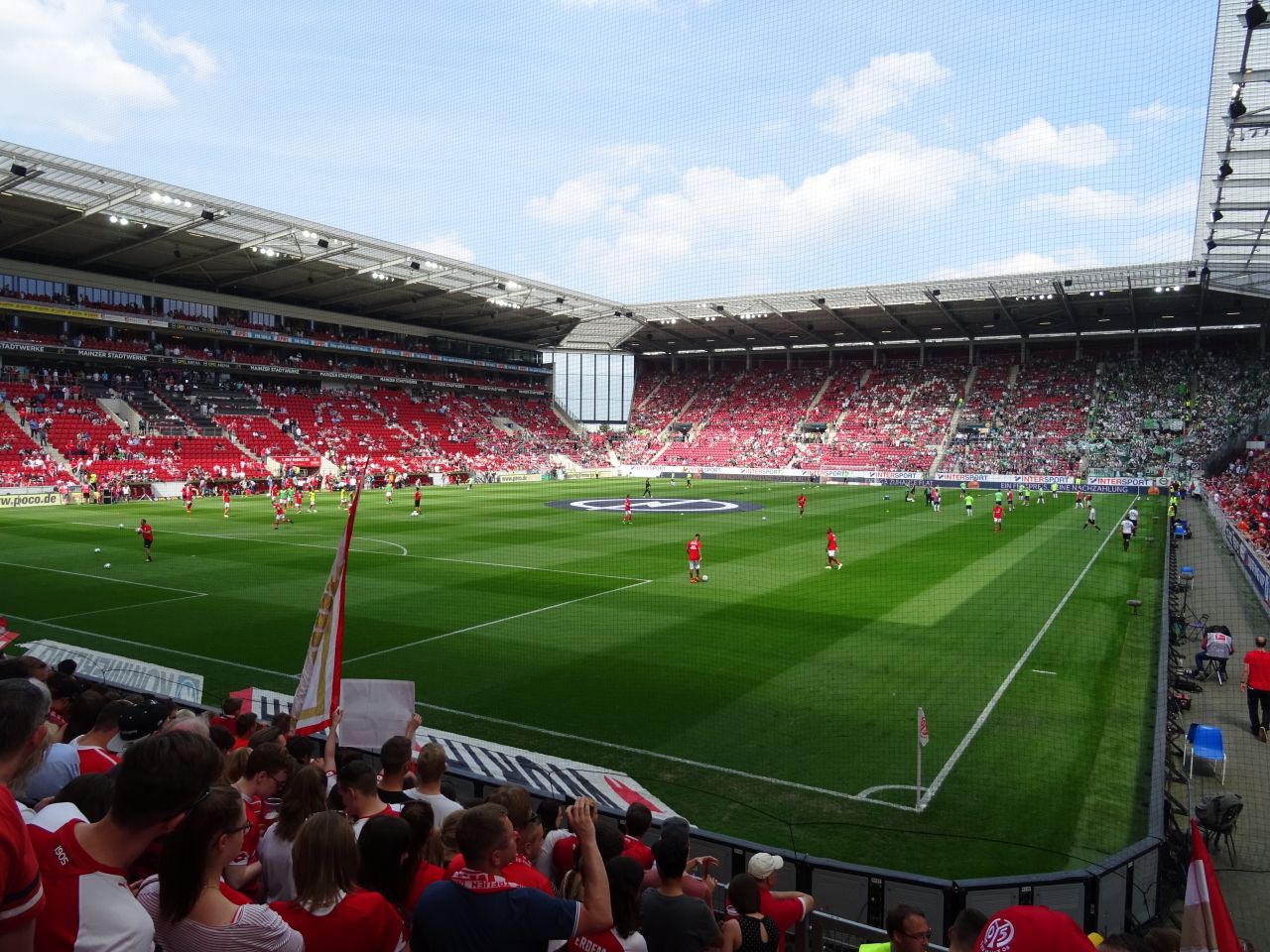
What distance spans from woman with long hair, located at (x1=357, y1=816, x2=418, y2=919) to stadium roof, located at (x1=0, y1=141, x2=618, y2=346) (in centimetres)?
3891

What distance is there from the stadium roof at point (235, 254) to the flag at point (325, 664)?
3557 cm

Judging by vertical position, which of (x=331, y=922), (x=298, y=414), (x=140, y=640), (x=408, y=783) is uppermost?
(x=298, y=414)

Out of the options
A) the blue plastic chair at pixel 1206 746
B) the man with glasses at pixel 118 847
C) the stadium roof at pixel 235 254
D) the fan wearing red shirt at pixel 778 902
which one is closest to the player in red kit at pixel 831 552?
the blue plastic chair at pixel 1206 746

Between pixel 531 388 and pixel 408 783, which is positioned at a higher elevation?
pixel 531 388

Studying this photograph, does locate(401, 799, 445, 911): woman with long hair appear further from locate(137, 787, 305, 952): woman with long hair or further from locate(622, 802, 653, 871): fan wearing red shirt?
locate(622, 802, 653, 871): fan wearing red shirt

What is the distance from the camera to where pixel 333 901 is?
9.73ft

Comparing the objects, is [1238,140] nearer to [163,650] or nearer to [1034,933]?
[1034,933]

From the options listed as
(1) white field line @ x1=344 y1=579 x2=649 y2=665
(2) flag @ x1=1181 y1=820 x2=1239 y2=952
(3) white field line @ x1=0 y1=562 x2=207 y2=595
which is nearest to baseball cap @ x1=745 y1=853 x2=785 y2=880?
(2) flag @ x1=1181 y1=820 x2=1239 y2=952

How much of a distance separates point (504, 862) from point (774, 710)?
891cm

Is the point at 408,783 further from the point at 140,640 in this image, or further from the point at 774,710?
the point at 140,640

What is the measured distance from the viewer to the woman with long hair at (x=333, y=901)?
291cm

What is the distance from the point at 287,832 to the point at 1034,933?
331 centimetres

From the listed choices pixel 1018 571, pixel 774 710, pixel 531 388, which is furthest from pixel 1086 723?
pixel 531 388

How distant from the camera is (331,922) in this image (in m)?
2.92
